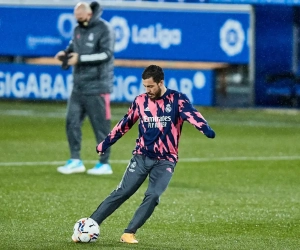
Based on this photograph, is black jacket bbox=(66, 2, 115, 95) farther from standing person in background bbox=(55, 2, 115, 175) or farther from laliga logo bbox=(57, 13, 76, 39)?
laliga logo bbox=(57, 13, 76, 39)

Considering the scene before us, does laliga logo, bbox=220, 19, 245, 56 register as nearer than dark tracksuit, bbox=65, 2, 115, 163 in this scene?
No

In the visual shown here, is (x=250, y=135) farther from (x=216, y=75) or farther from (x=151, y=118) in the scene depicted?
(x=151, y=118)

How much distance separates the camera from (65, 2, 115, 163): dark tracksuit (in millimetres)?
14336

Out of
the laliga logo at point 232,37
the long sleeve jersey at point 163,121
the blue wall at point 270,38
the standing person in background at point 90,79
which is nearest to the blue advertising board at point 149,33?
the laliga logo at point 232,37

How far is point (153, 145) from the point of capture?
9.43m

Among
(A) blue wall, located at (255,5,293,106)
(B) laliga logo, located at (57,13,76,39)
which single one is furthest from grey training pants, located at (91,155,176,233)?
(A) blue wall, located at (255,5,293,106)

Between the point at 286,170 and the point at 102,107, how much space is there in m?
2.94

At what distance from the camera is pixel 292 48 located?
25562 mm

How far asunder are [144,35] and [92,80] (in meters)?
9.54

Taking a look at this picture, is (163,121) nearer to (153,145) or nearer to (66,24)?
(153,145)

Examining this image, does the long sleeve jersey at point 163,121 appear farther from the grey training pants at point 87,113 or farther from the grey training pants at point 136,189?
the grey training pants at point 87,113

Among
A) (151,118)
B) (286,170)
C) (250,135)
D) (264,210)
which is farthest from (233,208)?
(250,135)

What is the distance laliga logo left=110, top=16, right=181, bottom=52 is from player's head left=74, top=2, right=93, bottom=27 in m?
9.53

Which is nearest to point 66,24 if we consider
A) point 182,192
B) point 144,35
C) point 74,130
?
point 144,35
